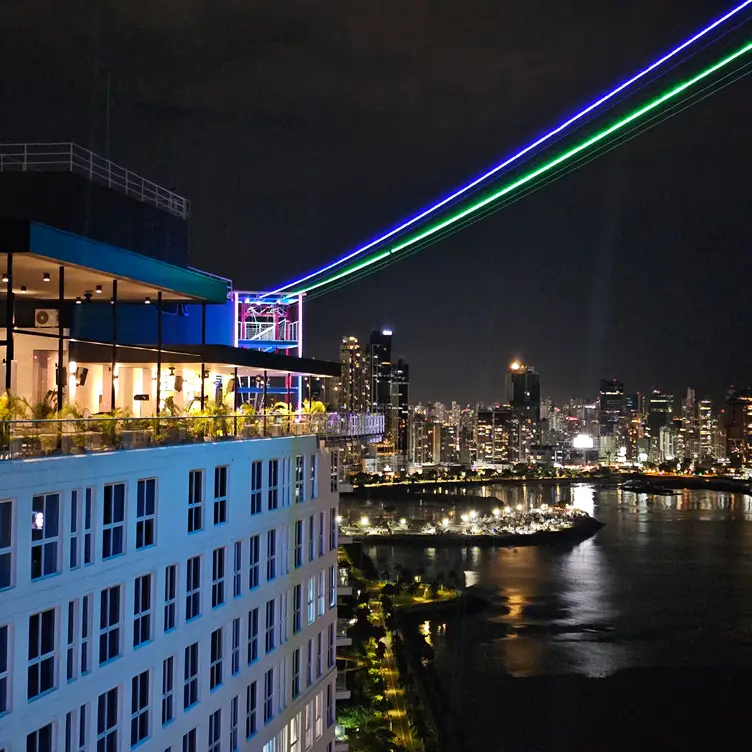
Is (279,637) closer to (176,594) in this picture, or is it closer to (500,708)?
(176,594)

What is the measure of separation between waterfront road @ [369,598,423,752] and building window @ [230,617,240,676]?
10607 millimetres

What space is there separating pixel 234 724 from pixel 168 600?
1801 mm

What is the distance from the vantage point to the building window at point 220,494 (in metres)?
7.67

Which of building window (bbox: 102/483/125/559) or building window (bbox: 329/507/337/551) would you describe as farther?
building window (bbox: 329/507/337/551)

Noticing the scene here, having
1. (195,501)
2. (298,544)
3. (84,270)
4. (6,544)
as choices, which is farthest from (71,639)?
(298,544)

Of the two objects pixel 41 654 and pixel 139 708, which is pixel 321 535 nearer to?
pixel 139 708

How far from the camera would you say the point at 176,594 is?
22.3ft

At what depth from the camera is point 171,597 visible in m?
6.74

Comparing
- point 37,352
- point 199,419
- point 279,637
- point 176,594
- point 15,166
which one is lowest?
point 279,637

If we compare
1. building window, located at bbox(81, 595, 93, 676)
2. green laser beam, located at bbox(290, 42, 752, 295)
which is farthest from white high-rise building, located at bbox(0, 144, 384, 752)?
green laser beam, located at bbox(290, 42, 752, 295)

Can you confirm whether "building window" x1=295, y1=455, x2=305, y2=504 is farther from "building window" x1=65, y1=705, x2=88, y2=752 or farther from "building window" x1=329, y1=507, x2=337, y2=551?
"building window" x1=65, y1=705, x2=88, y2=752

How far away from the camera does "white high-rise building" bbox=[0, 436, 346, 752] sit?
16.5 ft

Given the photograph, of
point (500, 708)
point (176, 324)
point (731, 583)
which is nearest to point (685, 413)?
point (731, 583)

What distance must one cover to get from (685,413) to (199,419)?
532ft
